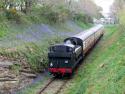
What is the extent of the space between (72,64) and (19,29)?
12.0 m

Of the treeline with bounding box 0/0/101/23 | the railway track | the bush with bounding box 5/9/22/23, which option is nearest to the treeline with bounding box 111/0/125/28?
the treeline with bounding box 0/0/101/23

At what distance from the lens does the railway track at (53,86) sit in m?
20.7

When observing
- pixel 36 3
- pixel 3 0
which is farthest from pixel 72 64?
pixel 36 3

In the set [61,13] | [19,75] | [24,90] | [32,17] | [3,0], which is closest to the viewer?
[24,90]

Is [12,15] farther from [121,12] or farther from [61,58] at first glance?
[121,12]

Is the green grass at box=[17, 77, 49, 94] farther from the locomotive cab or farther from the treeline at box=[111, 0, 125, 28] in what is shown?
the treeline at box=[111, 0, 125, 28]

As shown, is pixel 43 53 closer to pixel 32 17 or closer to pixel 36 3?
pixel 32 17

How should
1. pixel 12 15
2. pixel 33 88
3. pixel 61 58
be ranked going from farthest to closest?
pixel 12 15
pixel 61 58
pixel 33 88

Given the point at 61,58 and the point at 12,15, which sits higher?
the point at 12,15

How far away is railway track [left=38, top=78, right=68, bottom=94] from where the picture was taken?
20.7 m

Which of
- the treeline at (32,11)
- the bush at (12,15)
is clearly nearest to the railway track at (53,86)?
the treeline at (32,11)

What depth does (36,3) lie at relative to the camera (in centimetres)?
4641

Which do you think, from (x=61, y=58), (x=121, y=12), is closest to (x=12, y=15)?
(x=61, y=58)

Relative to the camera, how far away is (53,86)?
2225cm
